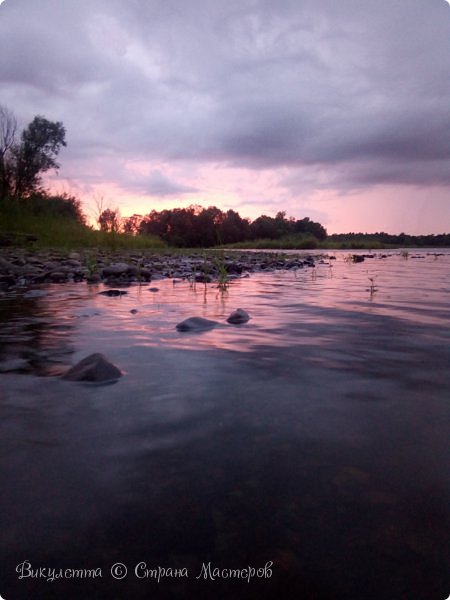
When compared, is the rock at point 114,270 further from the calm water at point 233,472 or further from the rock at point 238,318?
the calm water at point 233,472

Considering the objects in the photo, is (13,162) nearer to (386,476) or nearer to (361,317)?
(361,317)

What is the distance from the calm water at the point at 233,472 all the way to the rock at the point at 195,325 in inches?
27.0

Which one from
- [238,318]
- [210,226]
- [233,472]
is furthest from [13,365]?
[210,226]

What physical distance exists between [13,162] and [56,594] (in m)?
30.1

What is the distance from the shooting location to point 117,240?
1964cm

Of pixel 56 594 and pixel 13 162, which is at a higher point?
pixel 13 162

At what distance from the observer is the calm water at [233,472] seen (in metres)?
0.94

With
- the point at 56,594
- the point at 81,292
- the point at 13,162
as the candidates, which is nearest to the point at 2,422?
the point at 56,594

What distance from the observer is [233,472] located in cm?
128

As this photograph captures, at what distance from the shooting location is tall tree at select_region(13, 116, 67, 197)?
26266 millimetres

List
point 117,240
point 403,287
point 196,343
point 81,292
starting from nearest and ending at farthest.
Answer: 1. point 196,343
2. point 81,292
3. point 403,287
4. point 117,240

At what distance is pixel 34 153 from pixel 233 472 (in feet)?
105

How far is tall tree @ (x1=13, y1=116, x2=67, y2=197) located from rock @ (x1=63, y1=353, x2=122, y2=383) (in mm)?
26936

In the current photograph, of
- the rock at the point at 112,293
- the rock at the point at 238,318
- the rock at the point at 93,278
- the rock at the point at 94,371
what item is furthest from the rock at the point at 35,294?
the rock at the point at 94,371
